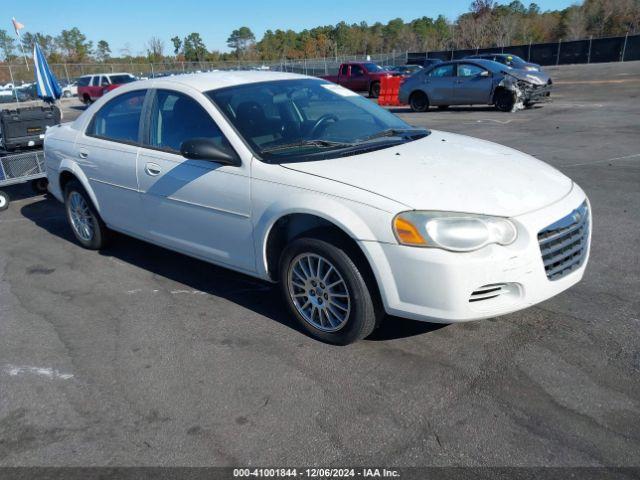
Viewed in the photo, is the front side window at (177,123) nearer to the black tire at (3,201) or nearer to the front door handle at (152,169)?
the front door handle at (152,169)

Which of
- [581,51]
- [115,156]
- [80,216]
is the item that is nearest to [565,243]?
[115,156]

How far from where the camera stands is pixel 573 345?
3447 mm

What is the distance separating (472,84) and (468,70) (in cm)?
47

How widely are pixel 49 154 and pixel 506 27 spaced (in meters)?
76.2

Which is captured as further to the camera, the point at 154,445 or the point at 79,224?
the point at 79,224

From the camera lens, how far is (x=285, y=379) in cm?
329

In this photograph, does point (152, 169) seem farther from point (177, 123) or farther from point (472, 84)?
point (472, 84)

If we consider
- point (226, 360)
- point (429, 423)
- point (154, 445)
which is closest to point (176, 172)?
point (226, 360)

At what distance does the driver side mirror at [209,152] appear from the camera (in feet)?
12.5

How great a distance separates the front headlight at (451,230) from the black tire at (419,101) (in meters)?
16.1

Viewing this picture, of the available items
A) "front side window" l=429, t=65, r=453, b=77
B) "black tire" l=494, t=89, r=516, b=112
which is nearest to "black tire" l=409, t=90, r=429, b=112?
"front side window" l=429, t=65, r=453, b=77

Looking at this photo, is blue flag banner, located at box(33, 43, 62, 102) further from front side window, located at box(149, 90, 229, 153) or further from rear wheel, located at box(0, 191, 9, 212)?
front side window, located at box(149, 90, 229, 153)

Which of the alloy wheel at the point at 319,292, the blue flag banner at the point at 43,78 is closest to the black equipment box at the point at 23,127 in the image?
the blue flag banner at the point at 43,78

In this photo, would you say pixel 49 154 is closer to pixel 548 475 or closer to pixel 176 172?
pixel 176 172
